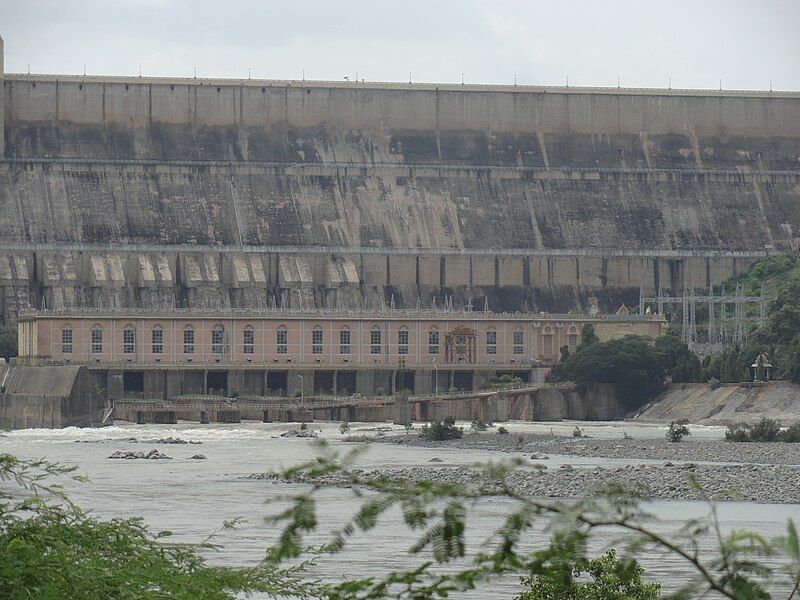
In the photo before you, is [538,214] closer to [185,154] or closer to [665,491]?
[185,154]

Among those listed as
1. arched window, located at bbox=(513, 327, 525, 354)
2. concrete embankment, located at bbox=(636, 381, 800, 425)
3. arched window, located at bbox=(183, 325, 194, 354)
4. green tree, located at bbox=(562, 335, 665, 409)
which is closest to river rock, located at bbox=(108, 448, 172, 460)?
concrete embankment, located at bbox=(636, 381, 800, 425)

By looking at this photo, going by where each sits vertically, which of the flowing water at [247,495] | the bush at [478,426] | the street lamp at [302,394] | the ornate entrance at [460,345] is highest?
the ornate entrance at [460,345]

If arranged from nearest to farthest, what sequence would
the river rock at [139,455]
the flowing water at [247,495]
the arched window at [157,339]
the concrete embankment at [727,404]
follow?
1. the flowing water at [247,495]
2. the river rock at [139,455]
3. the concrete embankment at [727,404]
4. the arched window at [157,339]

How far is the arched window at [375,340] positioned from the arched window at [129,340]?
13588 millimetres

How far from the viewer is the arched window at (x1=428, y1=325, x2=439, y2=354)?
111000mm

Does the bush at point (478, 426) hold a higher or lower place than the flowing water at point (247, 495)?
higher

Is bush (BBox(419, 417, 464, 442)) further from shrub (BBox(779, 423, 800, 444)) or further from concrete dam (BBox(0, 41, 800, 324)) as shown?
concrete dam (BBox(0, 41, 800, 324))

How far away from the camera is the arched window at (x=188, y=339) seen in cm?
10838

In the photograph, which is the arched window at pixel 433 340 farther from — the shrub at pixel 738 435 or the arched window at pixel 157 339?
the shrub at pixel 738 435

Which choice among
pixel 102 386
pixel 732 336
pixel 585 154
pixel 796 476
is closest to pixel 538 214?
pixel 585 154

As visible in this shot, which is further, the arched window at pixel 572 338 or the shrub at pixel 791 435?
the arched window at pixel 572 338

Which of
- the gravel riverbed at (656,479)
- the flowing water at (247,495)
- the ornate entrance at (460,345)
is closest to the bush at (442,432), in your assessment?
the flowing water at (247,495)

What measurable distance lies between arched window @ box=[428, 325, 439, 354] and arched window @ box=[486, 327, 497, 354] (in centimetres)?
302

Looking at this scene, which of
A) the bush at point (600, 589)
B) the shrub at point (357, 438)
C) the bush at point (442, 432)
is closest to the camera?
the bush at point (600, 589)
